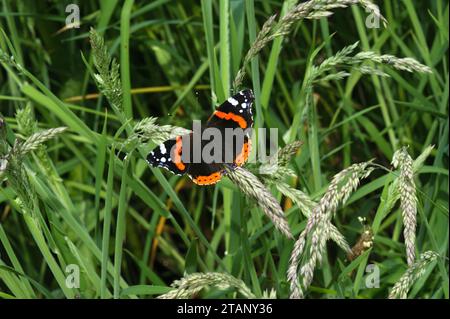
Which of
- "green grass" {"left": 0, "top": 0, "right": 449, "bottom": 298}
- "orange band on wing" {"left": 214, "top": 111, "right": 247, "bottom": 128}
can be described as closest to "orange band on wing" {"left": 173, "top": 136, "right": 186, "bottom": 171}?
"orange band on wing" {"left": 214, "top": 111, "right": 247, "bottom": 128}

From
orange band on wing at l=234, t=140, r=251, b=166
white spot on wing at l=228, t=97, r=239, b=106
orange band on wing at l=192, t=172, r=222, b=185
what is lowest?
orange band on wing at l=192, t=172, r=222, b=185

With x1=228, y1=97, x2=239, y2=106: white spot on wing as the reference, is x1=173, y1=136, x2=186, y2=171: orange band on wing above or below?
below

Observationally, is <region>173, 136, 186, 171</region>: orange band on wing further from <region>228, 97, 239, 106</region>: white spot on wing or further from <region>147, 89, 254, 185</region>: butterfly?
<region>228, 97, 239, 106</region>: white spot on wing

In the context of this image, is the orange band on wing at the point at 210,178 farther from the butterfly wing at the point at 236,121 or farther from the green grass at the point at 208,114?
the green grass at the point at 208,114

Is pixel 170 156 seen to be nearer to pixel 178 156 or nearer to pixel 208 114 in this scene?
pixel 178 156

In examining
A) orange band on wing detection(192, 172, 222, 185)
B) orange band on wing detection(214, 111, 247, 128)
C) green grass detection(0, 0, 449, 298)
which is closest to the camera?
orange band on wing detection(192, 172, 222, 185)

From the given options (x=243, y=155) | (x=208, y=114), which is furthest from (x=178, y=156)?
(x=208, y=114)
